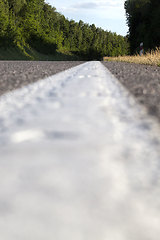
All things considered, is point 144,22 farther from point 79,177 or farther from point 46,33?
point 79,177

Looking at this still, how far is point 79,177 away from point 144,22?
4738 centimetres

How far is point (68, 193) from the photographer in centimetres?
105

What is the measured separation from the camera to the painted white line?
87 cm

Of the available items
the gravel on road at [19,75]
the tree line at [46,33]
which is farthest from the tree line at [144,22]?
the gravel on road at [19,75]

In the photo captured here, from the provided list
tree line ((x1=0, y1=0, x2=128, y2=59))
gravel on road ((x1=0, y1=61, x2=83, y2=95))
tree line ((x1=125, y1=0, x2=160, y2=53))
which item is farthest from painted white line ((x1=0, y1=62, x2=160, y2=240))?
tree line ((x1=0, y1=0, x2=128, y2=59))

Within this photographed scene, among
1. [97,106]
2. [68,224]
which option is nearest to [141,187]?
[68,224]

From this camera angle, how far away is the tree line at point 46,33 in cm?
5319

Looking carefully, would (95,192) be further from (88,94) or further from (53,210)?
(88,94)

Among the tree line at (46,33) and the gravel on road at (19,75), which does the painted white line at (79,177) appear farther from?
the tree line at (46,33)

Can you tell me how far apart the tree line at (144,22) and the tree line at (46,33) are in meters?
16.3

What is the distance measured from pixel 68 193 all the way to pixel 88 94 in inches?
106

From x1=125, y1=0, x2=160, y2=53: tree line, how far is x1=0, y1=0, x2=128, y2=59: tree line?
53.5ft

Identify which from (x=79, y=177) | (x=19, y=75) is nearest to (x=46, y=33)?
(x=19, y=75)

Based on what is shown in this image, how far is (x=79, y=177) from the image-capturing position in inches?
47.6
